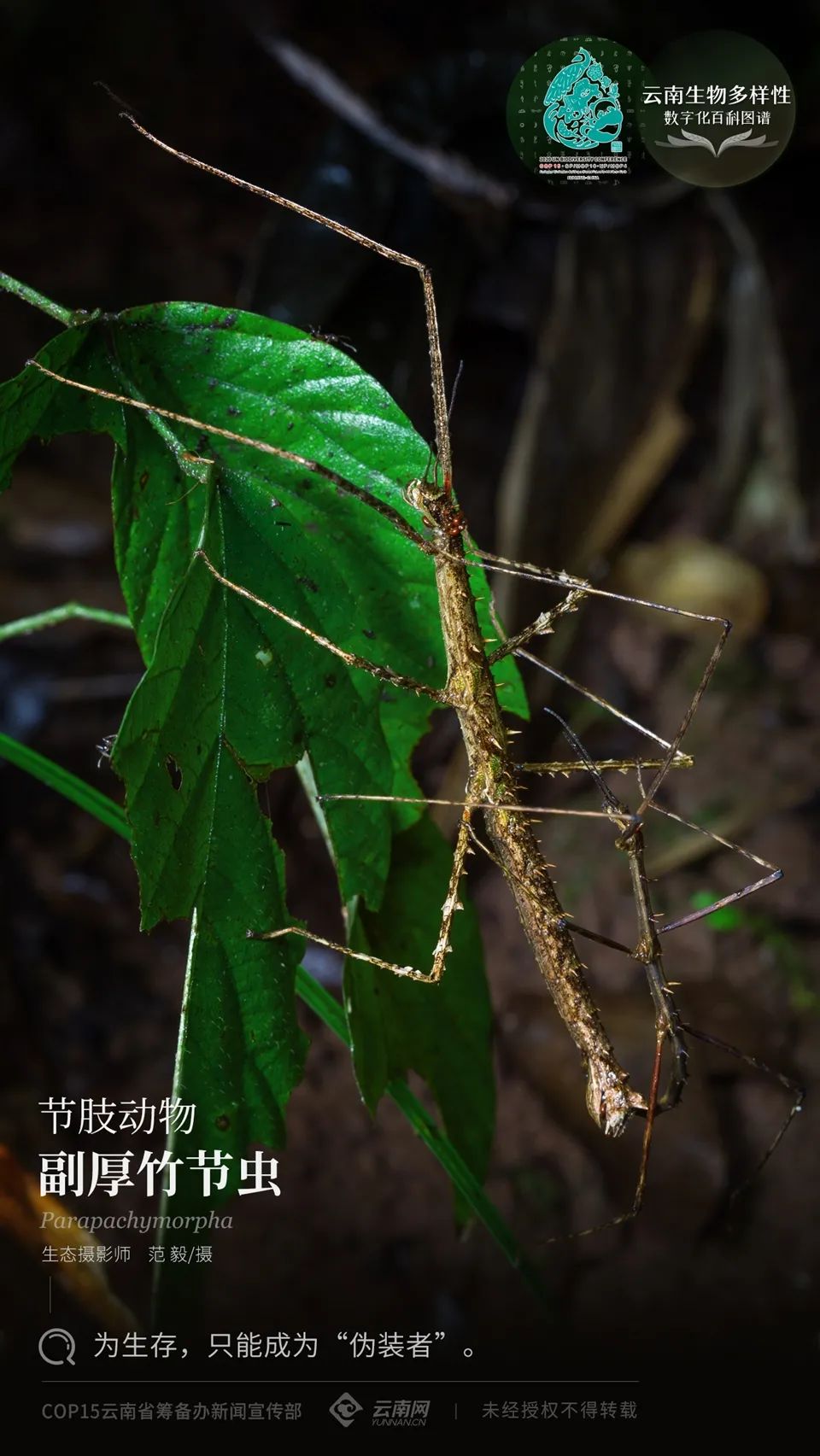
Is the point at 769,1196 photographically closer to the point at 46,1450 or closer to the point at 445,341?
the point at 46,1450

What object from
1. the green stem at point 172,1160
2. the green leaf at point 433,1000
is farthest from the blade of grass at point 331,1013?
the green stem at point 172,1160

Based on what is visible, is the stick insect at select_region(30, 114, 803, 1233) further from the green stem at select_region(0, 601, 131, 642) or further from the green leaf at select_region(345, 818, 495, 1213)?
the green stem at select_region(0, 601, 131, 642)

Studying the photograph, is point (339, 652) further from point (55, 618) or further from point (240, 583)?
point (55, 618)

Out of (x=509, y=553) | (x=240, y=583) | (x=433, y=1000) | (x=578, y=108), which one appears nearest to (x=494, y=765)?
(x=433, y=1000)

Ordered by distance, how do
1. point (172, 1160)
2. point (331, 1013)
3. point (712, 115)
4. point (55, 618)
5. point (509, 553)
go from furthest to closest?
point (509, 553) < point (712, 115) < point (55, 618) < point (331, 1013) < point (172, 1160)

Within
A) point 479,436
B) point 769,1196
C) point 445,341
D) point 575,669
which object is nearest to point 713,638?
point 575,669

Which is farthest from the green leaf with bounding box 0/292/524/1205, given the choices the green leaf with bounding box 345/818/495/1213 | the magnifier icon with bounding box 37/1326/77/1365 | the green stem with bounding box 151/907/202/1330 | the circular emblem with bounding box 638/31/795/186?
the circular emblem with bounding box 638/31/795/186
